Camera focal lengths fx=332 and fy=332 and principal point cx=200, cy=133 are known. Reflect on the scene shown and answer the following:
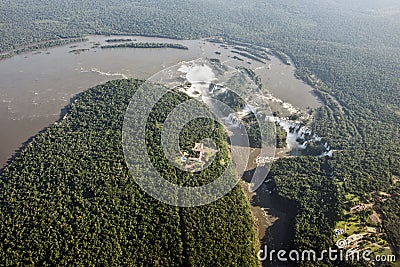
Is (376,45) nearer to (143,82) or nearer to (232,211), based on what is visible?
(143,82)

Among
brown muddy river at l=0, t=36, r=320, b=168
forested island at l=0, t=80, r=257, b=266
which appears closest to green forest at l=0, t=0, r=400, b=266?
forested island at l=0, t=80, r=257, b=266

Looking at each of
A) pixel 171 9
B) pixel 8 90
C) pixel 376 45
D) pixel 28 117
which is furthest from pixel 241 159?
pixel 171 9

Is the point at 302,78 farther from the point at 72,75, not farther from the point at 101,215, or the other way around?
the point at 101,215

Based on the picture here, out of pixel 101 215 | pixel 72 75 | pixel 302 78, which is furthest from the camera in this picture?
pixel 302 78

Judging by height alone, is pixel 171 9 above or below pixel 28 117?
above

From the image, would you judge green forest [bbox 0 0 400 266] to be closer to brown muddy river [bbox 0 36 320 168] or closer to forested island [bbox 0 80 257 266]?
forested island [bbox 0 80 257 266]

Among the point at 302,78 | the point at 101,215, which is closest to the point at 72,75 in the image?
the point at 101,215
